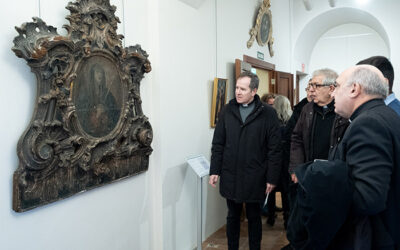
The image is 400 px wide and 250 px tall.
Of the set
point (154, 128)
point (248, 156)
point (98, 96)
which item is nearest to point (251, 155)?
point (248, 156)

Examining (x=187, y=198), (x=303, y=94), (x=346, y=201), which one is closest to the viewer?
(x=346, y=201)

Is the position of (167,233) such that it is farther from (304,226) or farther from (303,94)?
(303,94)

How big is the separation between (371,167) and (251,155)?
1.61 m

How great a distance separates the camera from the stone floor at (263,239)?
372 cm

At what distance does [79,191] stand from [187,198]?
154 cm

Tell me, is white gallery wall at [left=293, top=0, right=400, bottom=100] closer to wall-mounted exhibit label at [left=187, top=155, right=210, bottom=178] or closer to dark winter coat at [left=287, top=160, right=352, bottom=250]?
wall-mounted exhibit label at [left=187, top=155, right=210, bottom=178]

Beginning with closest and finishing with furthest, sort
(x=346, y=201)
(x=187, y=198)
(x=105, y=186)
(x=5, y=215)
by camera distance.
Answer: (x=346, y=201) → (x=5, y=215) → (x=105, y=186) → (x=187, y=198)

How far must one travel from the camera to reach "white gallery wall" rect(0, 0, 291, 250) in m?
1.80

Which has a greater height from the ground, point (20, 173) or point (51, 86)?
point (51, 86)

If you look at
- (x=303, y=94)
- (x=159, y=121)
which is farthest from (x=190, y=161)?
(x=303, y=94)

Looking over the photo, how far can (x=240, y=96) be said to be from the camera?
9.81 feet

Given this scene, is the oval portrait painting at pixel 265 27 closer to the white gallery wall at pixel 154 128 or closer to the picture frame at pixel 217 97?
the white gallery wall at pixel 154 128

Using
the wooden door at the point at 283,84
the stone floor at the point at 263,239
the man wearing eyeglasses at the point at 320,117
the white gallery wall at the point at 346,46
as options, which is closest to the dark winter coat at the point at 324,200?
the man wearing eyeglasses at the point at 320,117

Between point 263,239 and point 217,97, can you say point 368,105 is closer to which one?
point 217,97
